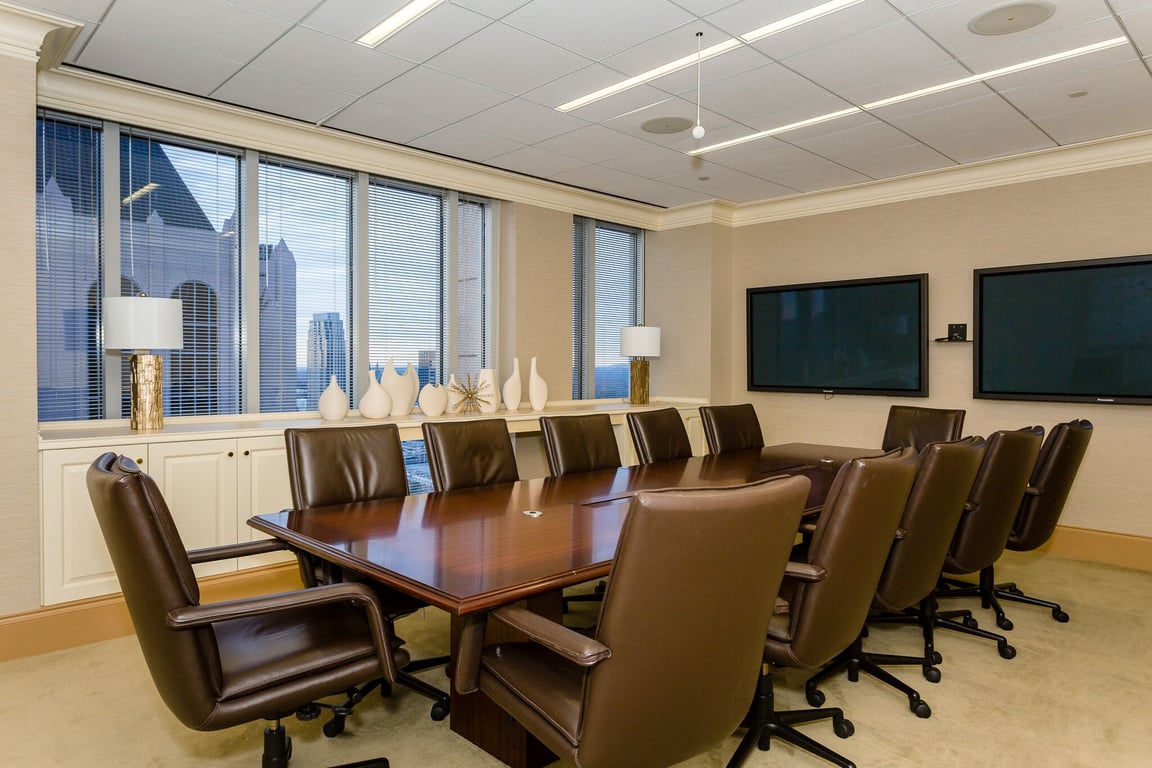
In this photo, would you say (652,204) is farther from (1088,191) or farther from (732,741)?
(732,741)

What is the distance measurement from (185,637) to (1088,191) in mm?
5711

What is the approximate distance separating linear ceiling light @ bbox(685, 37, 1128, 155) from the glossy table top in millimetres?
2156

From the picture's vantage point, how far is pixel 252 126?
424 cm

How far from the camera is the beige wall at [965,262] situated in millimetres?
4660

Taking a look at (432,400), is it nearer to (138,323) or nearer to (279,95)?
(138,323)

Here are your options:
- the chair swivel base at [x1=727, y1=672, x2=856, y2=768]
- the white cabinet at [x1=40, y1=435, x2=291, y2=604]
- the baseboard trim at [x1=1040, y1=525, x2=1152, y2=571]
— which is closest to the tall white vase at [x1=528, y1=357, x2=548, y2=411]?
the white cabinet at [x1=40, y1=435, x2=291, y2=604]

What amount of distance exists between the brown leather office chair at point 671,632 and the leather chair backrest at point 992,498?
5.96ft

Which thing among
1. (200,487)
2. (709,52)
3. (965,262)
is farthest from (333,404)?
(965,262)

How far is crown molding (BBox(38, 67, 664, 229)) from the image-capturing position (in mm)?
3662

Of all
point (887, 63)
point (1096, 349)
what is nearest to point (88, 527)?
point (887, 63)

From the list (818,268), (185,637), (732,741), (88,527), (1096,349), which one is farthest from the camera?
(818,268)

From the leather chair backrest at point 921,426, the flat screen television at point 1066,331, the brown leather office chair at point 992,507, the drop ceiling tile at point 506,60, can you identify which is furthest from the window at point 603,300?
the brown leather office chair at point 992,507

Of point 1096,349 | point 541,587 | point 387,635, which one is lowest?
point 387,635

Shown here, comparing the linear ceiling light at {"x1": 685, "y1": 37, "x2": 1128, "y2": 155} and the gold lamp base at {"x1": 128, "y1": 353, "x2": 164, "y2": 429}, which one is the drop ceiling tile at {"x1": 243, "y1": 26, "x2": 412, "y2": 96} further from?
the linear ceiling light at {"x1": 685, "y1": 37, "x2": 1128, "y2": 155}
